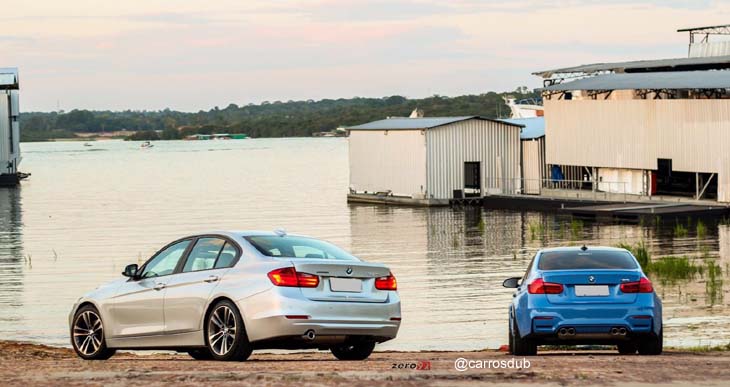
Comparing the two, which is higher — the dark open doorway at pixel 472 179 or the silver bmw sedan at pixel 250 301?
the silver bmw sedan at pixel 250 301

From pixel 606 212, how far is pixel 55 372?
45.2 metres

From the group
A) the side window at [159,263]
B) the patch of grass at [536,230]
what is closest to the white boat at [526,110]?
the patch of grass at [536,230]

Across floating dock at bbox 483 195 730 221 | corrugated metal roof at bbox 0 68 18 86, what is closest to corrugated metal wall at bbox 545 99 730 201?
floating dock at bbox 483 195 730 221

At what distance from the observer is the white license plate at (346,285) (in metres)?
14.0

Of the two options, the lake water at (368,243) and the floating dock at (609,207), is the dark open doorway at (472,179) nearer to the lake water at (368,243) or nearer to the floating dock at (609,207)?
the floating dock at (609,207)

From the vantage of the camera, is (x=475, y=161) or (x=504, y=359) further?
(x=475, y=161)

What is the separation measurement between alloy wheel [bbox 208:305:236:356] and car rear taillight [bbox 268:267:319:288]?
654mm

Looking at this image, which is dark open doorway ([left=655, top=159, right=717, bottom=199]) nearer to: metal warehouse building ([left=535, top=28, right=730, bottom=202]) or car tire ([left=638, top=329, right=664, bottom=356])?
metal warehouse building ([left=535, top=28, right=730, bottom=202])

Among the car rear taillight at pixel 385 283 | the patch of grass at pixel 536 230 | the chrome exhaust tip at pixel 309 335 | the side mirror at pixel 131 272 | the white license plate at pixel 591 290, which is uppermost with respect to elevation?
the side mirror at pixel 131 272

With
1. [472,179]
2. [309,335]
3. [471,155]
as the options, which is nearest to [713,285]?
[309,335]

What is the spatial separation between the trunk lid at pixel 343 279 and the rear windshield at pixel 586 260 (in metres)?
2.48

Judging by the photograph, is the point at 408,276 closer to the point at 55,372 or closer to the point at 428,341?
the point at 428,341

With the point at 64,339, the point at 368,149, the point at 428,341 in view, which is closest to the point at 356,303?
the point at 428,341

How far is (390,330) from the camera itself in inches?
569
